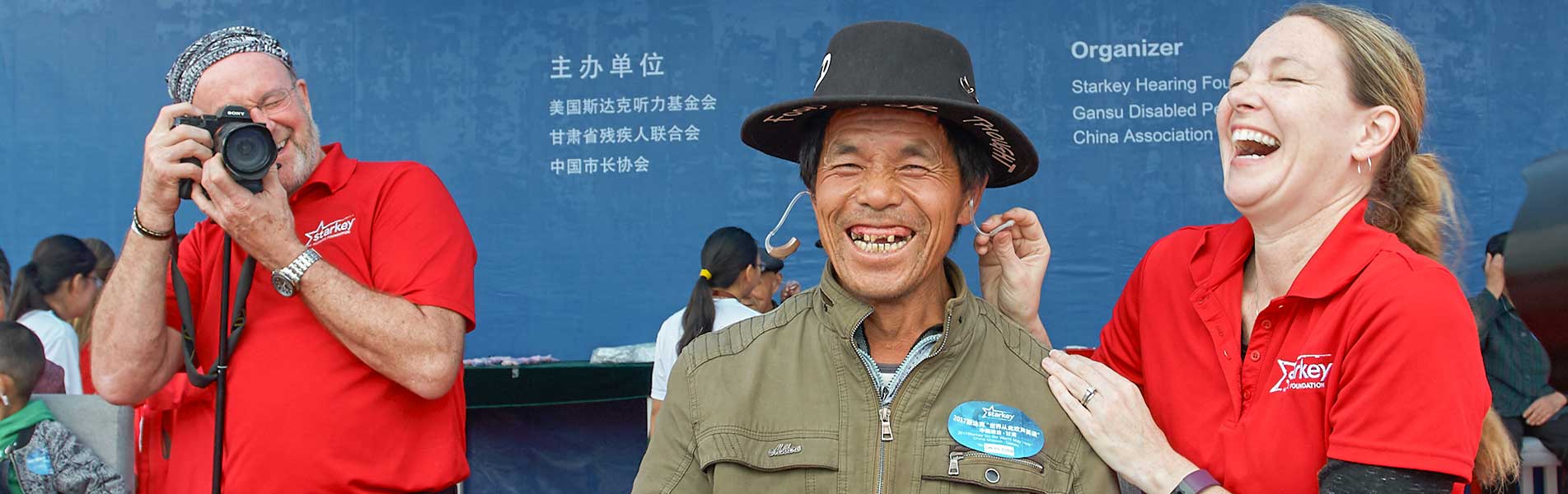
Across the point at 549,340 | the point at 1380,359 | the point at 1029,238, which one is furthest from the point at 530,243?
the point at 1380,359

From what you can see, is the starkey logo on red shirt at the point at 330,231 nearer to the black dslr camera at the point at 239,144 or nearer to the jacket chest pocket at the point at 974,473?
the black dslr camera at the point at 239,144

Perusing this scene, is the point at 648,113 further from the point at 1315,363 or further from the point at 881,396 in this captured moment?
the point at 1315,363

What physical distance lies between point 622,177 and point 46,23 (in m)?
3.00

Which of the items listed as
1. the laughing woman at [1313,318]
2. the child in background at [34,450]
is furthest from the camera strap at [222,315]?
the laughing woman at [1313,318]

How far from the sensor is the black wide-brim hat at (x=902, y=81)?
186 centimetres

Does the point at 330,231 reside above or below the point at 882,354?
above

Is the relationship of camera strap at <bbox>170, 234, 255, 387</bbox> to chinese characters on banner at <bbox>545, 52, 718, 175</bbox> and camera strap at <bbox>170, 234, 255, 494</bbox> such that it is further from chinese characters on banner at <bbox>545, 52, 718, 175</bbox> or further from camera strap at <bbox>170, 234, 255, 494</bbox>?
chinese characters on banner at <bbox>545, 52, 718, 175</bbox>

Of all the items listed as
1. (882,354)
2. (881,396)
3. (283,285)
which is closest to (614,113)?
(283,285)

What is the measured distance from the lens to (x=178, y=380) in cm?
241

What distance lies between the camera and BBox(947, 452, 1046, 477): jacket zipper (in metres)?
1.83

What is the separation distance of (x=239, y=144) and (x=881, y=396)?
122 cm

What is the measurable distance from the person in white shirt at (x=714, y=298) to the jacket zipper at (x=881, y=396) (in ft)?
8.27

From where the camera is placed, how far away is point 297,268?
213cm

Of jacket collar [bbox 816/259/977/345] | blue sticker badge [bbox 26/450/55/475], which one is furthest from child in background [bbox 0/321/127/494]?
jacket collar [bbox 816/259/977/345]
